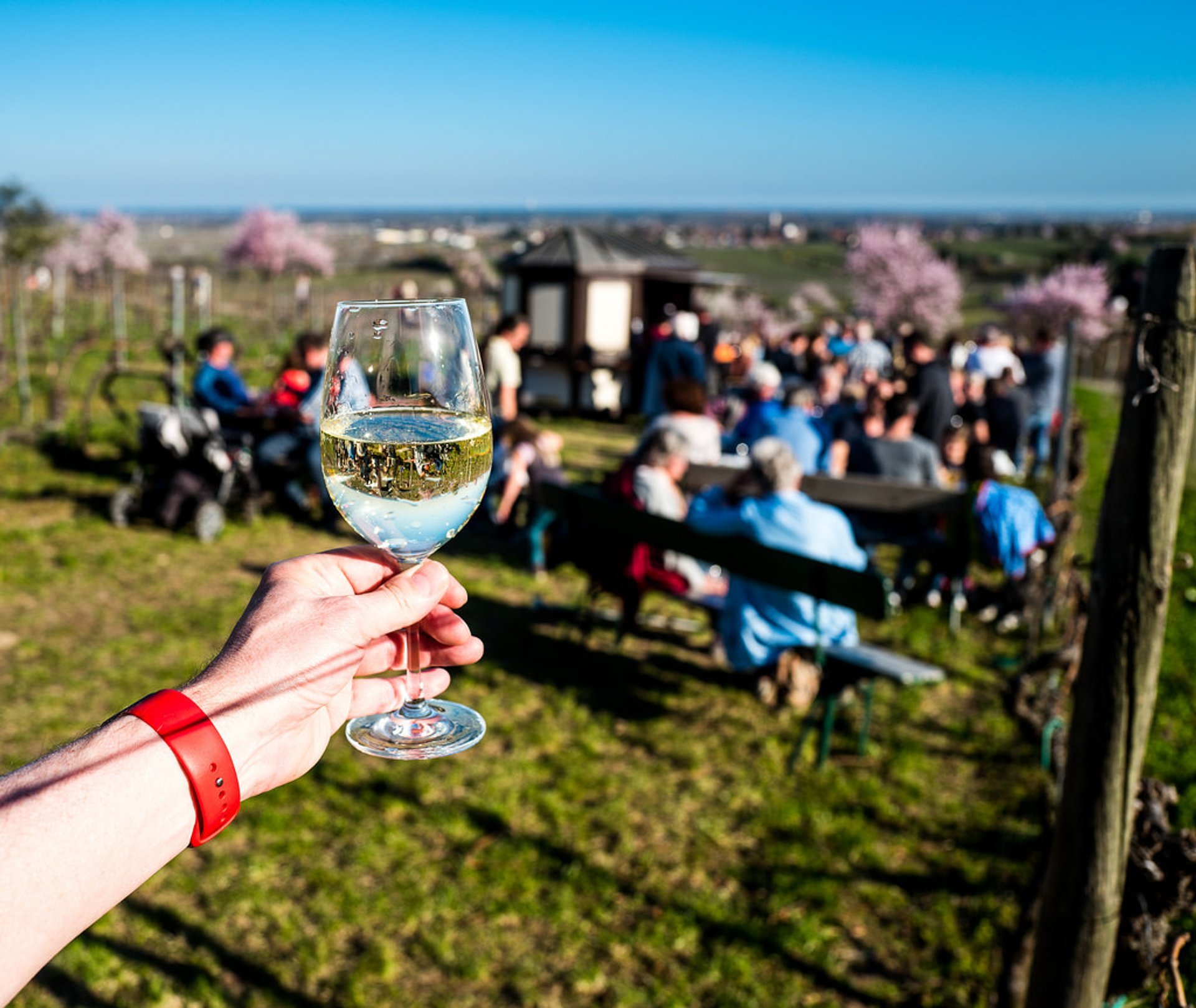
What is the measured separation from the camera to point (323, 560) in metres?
1.42

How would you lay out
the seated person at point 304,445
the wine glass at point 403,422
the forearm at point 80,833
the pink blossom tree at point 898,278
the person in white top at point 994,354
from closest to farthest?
1. the forearm at point 80,833
2. the wine glass at point 403,422
3. the seated person at point 304,445
4. the person in white top at point 994,354
5. the pink blossom tree at point 898,278

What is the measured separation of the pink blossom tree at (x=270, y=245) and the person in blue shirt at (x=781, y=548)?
4098cm

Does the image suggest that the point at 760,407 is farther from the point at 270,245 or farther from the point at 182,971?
the point at 270,245

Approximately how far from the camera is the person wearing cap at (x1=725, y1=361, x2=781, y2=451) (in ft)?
26.8

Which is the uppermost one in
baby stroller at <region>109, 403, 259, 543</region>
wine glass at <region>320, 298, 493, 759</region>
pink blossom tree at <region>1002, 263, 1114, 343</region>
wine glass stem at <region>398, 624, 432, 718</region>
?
pink blossom tree at <region>1002, 263, 1114, 343</region>

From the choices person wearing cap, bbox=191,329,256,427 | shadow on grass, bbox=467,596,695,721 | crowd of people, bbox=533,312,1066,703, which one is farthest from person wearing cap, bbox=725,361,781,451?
person wearing cap, bbox=191,329,256,427

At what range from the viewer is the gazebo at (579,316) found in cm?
1673

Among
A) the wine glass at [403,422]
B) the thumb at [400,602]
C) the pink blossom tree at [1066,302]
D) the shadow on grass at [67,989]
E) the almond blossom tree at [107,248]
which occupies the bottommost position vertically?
the shadow on grass at [67,989]

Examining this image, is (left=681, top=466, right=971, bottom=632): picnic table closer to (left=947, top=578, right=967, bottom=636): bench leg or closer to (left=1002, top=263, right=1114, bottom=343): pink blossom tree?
(left=947, top=578, right=967, bottom=636): bench leg

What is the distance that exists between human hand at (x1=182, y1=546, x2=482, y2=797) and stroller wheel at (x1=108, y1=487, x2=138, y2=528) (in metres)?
8.06

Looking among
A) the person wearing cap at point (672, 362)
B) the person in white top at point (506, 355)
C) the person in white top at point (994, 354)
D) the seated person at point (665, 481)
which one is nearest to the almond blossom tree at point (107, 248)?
the person wearing cap at point (672, 362)

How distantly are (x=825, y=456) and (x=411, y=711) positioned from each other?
707 centimetres

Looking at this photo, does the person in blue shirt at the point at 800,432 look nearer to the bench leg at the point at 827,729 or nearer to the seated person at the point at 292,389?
the bench leg at the point at 827,729

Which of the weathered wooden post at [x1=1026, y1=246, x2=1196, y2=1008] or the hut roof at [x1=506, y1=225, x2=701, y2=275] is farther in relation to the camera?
the hut roof at [x1=506, y1=225, x2=701, y2=275]
